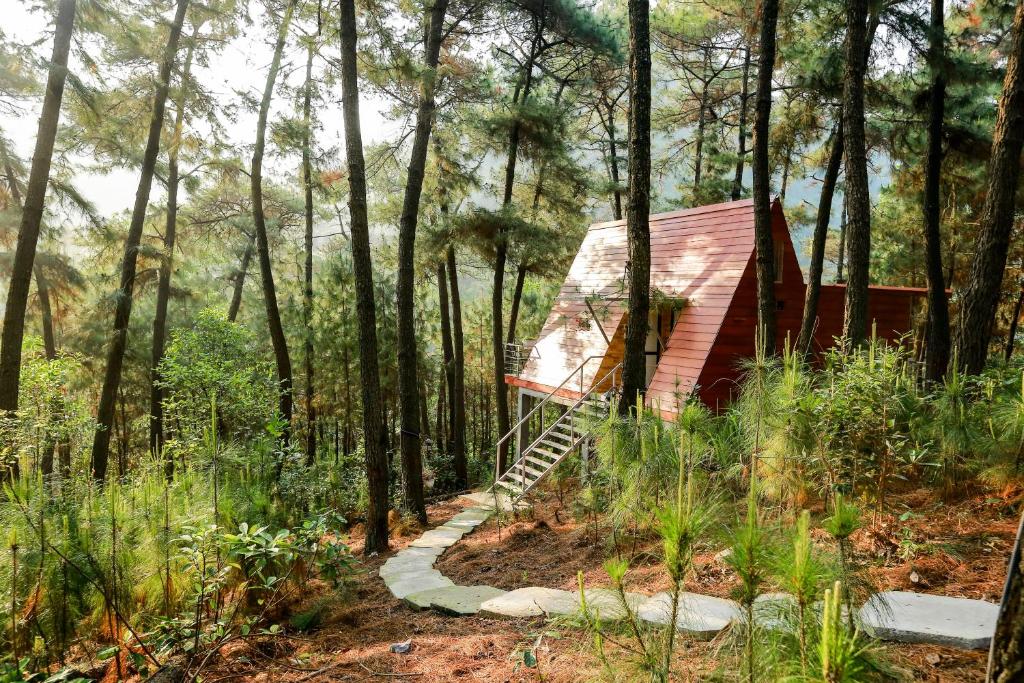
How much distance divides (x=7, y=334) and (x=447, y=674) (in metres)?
7.59

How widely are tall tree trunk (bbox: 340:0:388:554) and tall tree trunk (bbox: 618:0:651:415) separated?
3.25 meters

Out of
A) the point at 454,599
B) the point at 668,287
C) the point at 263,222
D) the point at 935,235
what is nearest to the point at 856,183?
the point at 668,287

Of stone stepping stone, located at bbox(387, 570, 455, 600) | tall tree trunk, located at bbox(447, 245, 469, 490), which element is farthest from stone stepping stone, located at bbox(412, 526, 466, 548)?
tall tree trunk, located at bbox(447, 245, 469, 490)

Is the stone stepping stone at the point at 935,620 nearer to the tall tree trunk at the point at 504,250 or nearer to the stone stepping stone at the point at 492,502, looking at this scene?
the stone stepping stone at the point at 492,502

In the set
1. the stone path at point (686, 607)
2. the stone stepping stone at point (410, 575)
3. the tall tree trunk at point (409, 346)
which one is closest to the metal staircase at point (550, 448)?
the tall tree trunk at point (409, 346)

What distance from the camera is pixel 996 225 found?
645 centimetres

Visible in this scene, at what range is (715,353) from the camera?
402 inches

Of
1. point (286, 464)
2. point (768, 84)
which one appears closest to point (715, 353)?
point (768, 84)

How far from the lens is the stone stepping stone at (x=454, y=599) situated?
445 centimetres

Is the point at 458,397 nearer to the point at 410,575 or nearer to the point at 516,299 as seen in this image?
the point at 516,299

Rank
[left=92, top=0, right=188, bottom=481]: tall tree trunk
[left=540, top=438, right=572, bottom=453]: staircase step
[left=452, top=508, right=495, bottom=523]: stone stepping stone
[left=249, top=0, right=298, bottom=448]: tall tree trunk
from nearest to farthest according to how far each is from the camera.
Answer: [left=452, top=508, right=495, bottom=523]: stone stepping stone
[left=92, top=0, right=188, bottom=481]: tall tree trunk
[left=540, top=438, right=572, bottom=453]: staircase step
[left=249, top=0, right=298, bottom=448]: tall tree trunk

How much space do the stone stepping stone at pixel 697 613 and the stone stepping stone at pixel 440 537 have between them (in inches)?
184

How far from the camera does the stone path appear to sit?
2490mm

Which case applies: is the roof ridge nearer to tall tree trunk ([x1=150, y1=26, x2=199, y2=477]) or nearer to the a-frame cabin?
the a-frame cabin
